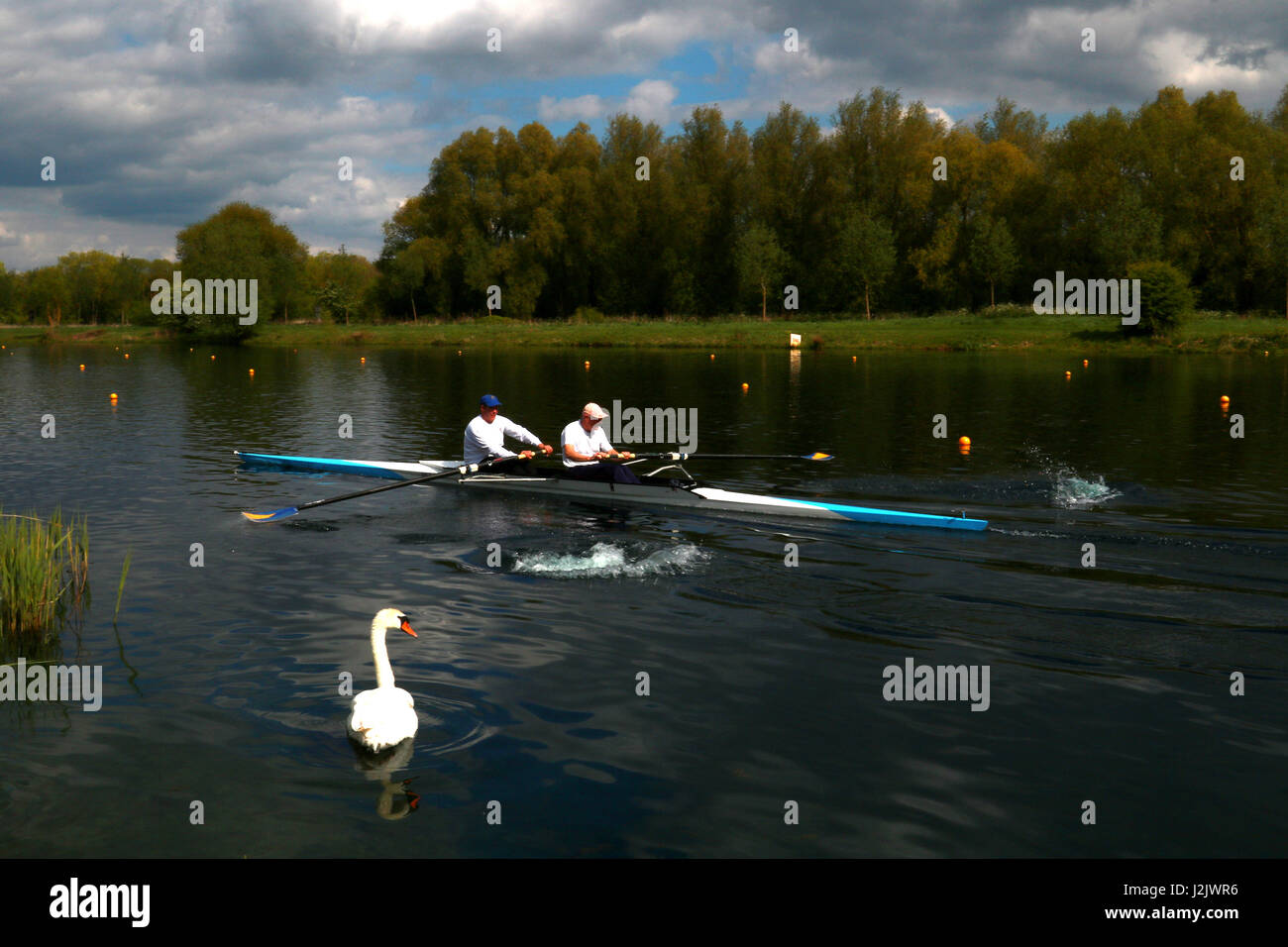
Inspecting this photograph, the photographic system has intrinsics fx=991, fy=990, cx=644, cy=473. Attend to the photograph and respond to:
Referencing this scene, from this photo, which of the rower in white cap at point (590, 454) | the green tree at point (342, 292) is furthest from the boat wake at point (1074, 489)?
the green tree at point (342, 292)

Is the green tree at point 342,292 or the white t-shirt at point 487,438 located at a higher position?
the green tree at point 342,292

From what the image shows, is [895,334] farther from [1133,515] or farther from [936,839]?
[936,839]

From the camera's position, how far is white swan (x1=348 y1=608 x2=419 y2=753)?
7.26 m

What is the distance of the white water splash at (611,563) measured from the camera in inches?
487

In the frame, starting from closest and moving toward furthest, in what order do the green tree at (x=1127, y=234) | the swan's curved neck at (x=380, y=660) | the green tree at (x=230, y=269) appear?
the swan's curved neck at (x=380, y=660)
the green tree at (x=1127, y=234)
the green tree at (x=230, y=269)

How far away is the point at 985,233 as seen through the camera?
68.6m

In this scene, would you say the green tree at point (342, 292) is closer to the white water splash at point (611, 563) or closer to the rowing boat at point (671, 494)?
the rowing boat at point (671, 494)

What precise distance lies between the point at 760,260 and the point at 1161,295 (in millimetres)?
26653

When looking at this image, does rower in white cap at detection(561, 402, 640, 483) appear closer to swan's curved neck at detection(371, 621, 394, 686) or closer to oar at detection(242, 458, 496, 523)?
oar at detection(242, 458, 496, 523)

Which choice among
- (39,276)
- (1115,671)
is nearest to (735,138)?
(1115,671)

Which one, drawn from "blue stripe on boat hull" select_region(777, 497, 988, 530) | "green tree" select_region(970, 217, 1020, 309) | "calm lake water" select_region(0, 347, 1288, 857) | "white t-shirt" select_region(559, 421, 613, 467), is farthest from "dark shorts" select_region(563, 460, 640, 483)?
"green tree" select_region(970, 217, 1020, 309)

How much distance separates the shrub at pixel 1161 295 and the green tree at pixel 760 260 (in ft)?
80.2

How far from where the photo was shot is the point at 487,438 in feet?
57.5

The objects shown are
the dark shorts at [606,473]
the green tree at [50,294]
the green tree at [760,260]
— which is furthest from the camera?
the green tree at [50,294]
